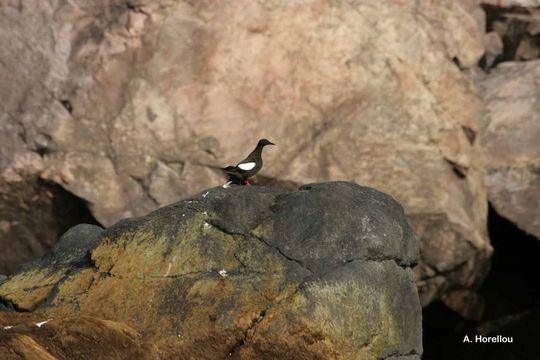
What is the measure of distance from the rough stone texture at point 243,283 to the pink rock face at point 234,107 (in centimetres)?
537

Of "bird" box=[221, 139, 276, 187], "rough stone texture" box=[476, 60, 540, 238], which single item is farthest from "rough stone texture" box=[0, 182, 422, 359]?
"rough stone texture" box=[476, 60, 540, 238]

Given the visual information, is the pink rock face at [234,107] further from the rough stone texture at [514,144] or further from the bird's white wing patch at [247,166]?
the bird's white wing patch at [247,166]

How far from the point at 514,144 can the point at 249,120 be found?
5682 millimetres

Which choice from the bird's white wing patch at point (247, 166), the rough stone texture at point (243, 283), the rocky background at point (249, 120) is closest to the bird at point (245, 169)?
the bird's white wing patch at point (247, 166)

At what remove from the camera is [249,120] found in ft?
52.7

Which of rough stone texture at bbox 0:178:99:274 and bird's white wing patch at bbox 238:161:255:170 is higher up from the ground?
bird's white wing patch at bbox 238:161:255:170

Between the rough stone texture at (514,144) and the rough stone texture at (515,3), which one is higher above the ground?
the rough stone texture at (515,3)

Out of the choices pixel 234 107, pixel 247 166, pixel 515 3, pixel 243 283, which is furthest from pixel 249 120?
pixel 515 3

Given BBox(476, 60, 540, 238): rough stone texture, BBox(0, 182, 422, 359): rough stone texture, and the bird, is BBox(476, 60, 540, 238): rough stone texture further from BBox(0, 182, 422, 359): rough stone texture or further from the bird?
BBox(0, 182, 422, 359): rough stone texture

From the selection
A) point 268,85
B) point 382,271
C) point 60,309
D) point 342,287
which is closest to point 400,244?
point 382,271

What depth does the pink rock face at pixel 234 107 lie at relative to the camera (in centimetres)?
1548

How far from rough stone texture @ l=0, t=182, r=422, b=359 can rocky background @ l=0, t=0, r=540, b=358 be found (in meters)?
5.29

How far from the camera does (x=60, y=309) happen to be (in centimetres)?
935

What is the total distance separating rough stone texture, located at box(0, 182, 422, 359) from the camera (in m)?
8.86
